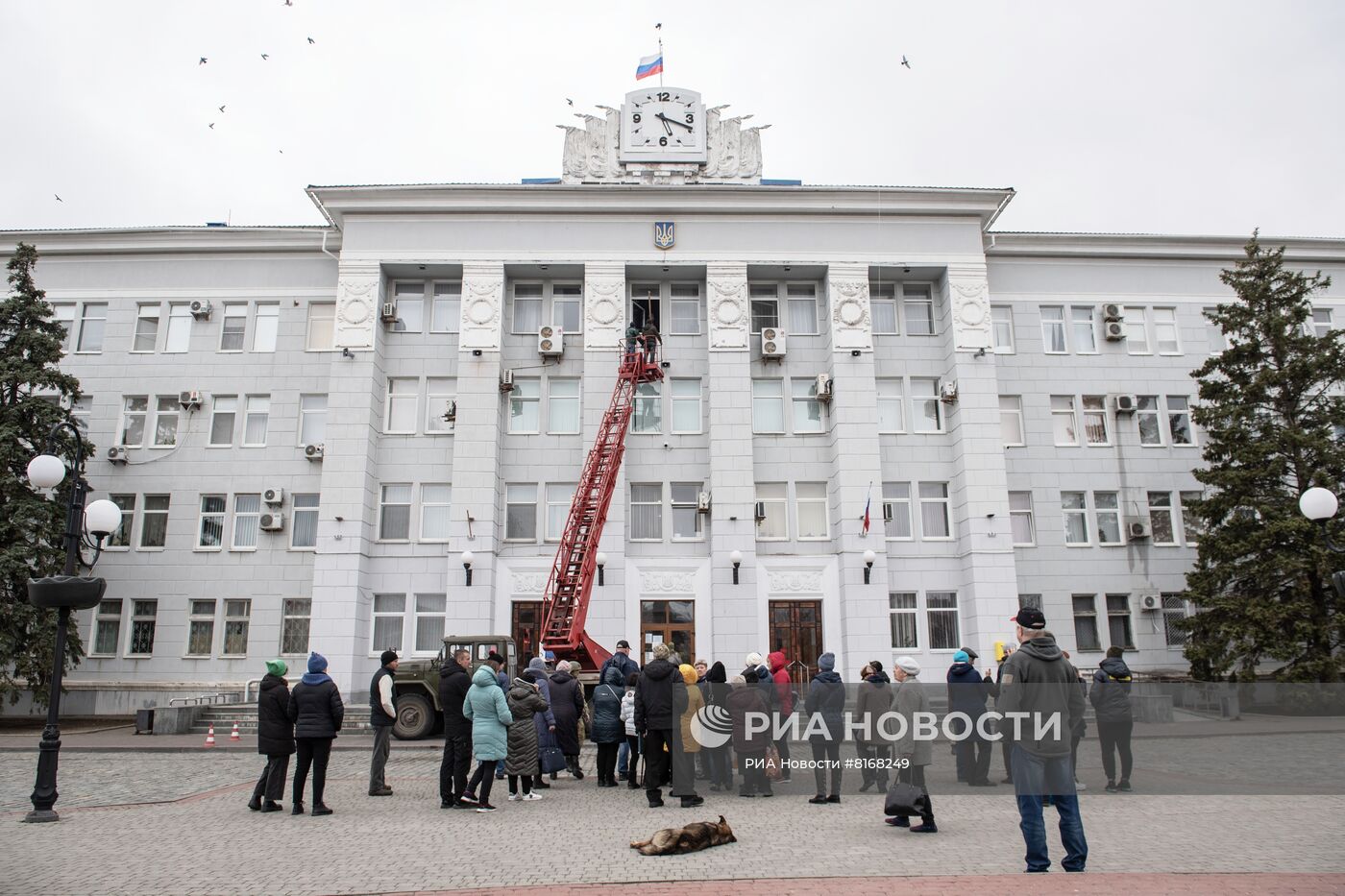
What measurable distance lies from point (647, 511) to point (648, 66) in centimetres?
1391

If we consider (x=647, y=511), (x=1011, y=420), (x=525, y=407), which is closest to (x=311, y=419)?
(x=525, y=407)

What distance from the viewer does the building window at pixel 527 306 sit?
2903cm

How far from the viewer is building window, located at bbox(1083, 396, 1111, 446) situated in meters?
29.4

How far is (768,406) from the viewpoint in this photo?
28.6 m

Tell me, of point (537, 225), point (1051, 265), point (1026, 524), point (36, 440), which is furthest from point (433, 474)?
point (1051, 265)

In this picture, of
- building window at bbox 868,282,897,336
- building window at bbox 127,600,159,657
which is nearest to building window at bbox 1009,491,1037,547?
building window at bbox 868,282,897,336

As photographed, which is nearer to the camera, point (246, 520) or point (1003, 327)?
point (246, 520)

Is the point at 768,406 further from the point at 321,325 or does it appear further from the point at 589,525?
the point at 321,325

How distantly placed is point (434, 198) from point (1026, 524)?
20470 mm

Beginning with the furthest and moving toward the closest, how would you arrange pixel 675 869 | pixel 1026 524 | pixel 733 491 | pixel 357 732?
pixel 1026 524 < pixel 733 491 < pixel 357 732 < pixel 675 869

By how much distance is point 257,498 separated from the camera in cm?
2819

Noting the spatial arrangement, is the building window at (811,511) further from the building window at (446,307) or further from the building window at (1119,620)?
the building window at (446,307)

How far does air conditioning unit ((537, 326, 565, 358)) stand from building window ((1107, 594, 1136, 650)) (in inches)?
714

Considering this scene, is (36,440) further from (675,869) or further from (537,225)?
(675,869)
